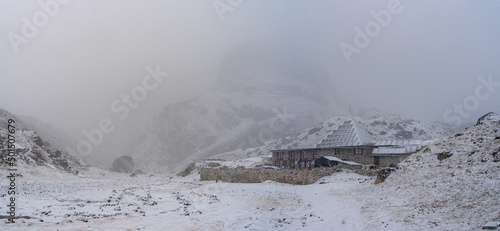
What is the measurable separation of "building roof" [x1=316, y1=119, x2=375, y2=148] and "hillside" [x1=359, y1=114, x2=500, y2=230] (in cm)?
2926

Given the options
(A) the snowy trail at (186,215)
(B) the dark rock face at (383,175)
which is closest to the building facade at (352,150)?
(B) the dark rock face at (383,175)

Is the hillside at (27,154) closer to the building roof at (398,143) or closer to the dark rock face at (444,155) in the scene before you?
the dark rock face at (444,155)

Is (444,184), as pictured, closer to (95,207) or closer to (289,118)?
(95,207)

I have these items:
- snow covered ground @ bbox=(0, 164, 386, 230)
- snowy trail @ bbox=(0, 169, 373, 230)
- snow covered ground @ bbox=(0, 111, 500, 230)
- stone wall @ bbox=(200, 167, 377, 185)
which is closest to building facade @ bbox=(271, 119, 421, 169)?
stone wall @ bbox=(200, 167, 377, 185)

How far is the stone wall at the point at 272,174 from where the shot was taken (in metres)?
38.2

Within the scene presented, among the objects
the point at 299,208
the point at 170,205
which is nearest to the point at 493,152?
the point at 299,208

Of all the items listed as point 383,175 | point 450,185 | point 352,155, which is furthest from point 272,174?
point 450,185

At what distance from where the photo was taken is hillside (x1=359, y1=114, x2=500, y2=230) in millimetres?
12039

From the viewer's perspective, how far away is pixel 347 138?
55.5 m

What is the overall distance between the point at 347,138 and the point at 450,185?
132 ft

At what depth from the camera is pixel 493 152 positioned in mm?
16922

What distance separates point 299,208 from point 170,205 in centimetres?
863

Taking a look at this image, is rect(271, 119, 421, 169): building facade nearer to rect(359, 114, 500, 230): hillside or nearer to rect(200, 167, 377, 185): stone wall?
rect(200, 167, 377, 185): stone wall

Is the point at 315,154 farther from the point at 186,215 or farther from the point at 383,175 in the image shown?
the point at 186,215
